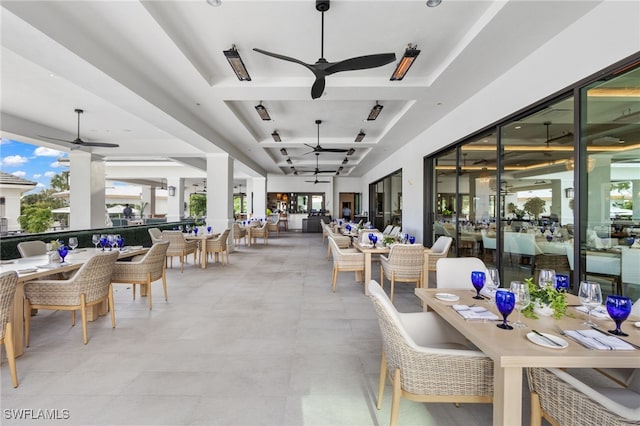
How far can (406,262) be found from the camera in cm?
434

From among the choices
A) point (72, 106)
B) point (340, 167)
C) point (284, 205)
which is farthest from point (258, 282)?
point (284, 205)

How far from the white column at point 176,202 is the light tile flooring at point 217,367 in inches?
435

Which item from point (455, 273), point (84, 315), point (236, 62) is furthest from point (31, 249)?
point (455, 273)

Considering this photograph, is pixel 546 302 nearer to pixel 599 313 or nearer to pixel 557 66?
pixel 599 313

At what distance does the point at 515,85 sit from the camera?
151 inches

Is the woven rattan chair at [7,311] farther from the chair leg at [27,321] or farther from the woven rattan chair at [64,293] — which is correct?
the chair leg at [27,321]

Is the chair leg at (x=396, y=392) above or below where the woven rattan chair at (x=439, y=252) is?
below

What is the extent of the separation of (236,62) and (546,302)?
155 inches

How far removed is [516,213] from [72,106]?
325 inches

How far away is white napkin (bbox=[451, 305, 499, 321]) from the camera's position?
5.87 feet

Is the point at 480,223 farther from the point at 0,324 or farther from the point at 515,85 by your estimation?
the point at 0,324

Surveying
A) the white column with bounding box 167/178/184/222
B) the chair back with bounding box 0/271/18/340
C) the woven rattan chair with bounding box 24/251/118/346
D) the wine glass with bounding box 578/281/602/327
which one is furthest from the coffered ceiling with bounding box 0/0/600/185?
the white column with bounding box 167/178/184/222

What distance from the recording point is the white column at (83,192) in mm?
8625

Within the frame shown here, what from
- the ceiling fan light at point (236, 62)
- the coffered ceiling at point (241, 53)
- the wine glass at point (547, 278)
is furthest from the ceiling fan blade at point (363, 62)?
the wine glass at point (547, 278)
